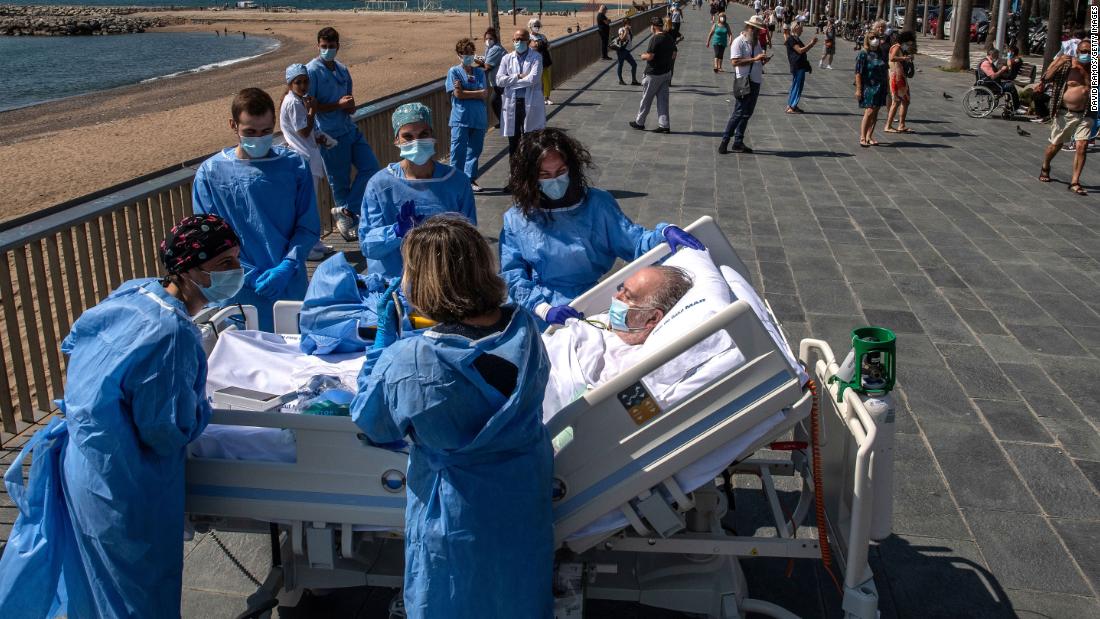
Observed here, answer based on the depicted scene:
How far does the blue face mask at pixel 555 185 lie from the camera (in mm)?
4449

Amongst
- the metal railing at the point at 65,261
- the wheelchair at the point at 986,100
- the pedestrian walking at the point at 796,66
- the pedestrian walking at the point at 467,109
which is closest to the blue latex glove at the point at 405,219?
the metal railing at the point at 65,261

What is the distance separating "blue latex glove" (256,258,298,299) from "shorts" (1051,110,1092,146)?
372 inches

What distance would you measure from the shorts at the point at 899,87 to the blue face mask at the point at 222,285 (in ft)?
42.3

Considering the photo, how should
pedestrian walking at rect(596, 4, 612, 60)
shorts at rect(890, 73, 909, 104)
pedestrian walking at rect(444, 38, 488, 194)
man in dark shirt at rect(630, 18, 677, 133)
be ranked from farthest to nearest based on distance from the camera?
pedestrian walking at rect(596, 4, 612, 60), man in dark shirt at rect(630, 18, 677, 133), shorts at rect(890, 73, 909, 104), pedestrian walking at rect(444, 38, 488, 194)

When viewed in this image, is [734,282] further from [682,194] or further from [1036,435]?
[682,194]

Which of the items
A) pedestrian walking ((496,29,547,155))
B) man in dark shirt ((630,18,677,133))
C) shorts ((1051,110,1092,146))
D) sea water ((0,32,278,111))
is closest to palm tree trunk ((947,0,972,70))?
man in dark shirt ((630,18,677,133))

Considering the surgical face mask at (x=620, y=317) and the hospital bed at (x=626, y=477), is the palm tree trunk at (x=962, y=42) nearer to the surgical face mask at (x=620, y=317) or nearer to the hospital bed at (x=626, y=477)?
the surgical face mask at (x=620, y=317)

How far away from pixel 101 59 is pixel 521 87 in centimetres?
4617

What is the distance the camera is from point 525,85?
11305 millimetres

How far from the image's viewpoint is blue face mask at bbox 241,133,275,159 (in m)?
4.86

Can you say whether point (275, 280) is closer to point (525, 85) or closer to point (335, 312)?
point (335, 312)

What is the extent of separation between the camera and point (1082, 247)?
348 inches

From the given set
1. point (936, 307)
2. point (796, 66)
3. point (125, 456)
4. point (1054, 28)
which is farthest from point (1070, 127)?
point (1054, 28)

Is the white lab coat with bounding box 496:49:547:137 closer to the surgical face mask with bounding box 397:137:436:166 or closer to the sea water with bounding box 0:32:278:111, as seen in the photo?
the surgical face mask with bounding box 397:137:436:166
